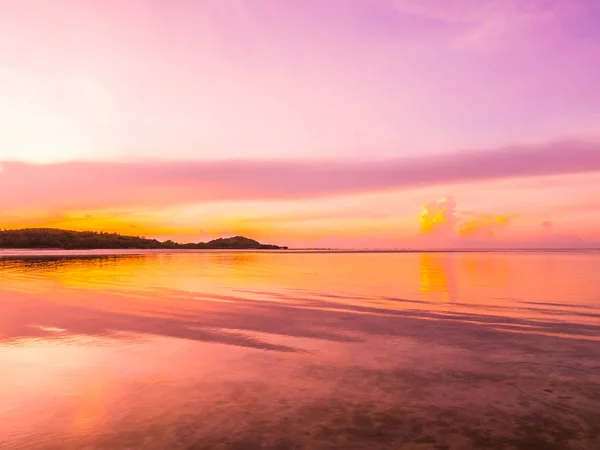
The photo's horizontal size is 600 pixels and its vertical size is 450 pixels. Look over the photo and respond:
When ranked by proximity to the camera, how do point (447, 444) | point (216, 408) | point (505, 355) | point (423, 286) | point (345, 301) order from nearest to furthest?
point (447, 444) < point (216, 408) < point (505, 355) < point (345, 301) < point (423, 286)

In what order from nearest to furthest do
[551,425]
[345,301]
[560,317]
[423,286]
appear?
[551,425] < [560,317] < [345,301] < [423,286]

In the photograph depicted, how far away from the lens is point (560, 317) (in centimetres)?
1786

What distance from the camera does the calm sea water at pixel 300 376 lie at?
23.3 ft

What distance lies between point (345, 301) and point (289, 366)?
12318 mm

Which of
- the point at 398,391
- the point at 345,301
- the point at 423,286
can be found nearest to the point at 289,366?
the point at 398,391

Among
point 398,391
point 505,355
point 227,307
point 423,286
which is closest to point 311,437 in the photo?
point 398,391

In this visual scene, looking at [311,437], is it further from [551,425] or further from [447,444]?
[551,425]

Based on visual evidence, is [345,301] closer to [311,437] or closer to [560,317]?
[560,317]

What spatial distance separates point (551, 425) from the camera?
735 cm

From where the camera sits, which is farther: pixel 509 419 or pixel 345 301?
pixel 345 301

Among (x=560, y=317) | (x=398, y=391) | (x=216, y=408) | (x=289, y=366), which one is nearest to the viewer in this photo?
(x=216, y=408)

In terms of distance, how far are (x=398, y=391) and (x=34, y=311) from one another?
59.2 ft

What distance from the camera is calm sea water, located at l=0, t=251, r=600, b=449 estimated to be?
23.3 ft

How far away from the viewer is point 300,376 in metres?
10.2
